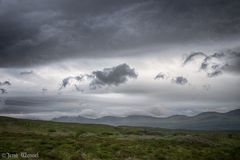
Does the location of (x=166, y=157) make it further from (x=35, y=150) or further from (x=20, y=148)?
(x=20, y=148)

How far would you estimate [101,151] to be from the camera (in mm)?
44625

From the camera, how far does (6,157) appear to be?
35.2 metres

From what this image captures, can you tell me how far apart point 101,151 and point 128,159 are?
6.71 meters

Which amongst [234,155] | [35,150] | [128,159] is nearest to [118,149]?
[128,159]

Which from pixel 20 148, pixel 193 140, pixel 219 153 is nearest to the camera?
pixel 20 148

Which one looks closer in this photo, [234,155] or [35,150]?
[35,150]

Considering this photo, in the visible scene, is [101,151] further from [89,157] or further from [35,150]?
[35,150]

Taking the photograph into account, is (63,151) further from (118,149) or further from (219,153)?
(219,153)

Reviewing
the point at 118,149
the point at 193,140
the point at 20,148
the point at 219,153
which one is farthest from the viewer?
the point at 193,140

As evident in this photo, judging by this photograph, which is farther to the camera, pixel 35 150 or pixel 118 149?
pixel 118 149

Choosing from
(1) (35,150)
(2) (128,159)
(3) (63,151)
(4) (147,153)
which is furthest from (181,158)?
(1) (35,150)

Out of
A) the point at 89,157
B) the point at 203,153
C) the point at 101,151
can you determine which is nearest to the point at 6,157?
the point at 89,157

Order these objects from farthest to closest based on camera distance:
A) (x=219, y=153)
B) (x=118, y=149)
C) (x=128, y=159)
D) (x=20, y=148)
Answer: (x=219, y=153) < (x=118, y=149) < (x=20, y=148) < (x=128, y=159)

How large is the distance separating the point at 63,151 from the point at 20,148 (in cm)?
743
